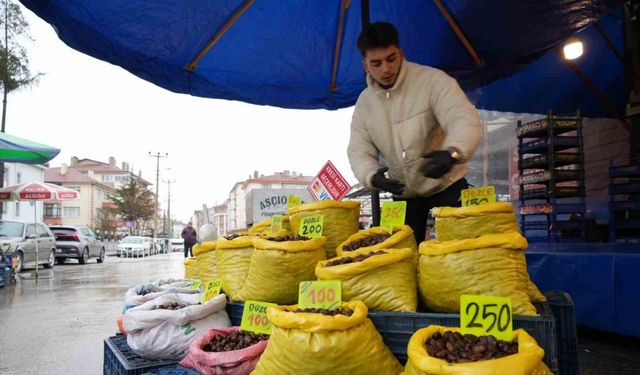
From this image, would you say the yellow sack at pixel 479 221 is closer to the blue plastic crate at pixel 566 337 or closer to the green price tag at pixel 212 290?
the blue plastic crate at pixel 566 337

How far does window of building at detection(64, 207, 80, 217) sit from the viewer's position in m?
59.0

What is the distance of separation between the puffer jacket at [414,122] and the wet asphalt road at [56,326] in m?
3.54

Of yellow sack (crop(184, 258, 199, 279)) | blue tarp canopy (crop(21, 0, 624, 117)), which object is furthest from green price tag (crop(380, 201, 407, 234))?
yellow sack (crop(184, 258, 199, 279))

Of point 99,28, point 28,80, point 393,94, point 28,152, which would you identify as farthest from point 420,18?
point 28,80

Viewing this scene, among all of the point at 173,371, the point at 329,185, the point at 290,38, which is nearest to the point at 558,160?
the point at 329,185

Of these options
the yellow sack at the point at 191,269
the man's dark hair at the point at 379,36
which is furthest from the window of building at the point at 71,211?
the man's dark hair at the point at 379,36

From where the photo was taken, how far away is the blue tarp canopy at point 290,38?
3.48m

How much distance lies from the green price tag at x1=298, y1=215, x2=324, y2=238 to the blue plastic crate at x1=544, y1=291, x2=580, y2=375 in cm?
126

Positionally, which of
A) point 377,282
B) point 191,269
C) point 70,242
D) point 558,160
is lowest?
point 70,242

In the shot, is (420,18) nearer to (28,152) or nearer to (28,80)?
(28,152)

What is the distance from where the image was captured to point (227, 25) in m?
3.86

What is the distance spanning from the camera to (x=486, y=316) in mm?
1664

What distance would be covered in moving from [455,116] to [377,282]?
3.68ft

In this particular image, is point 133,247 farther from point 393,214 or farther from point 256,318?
point 393,214
